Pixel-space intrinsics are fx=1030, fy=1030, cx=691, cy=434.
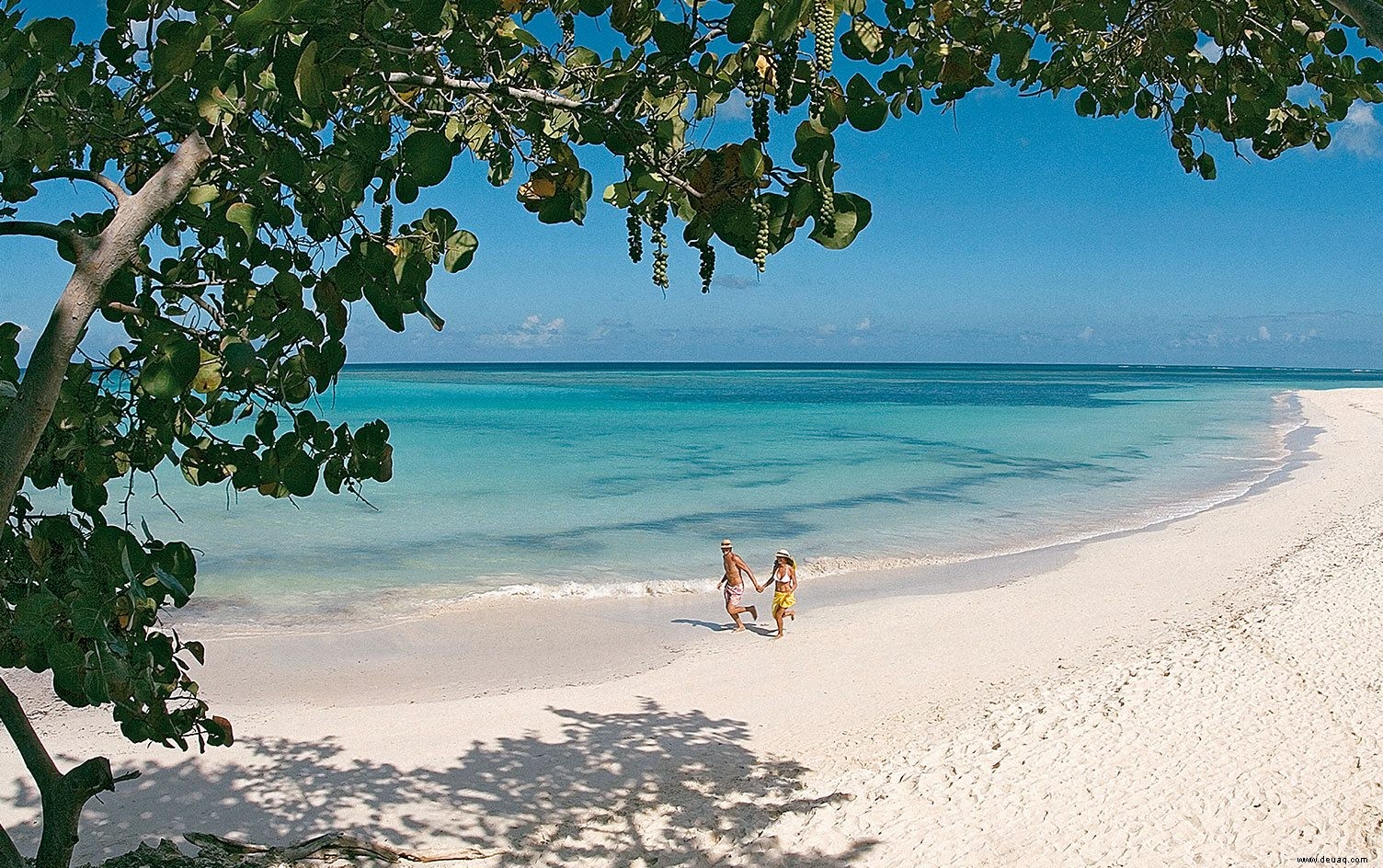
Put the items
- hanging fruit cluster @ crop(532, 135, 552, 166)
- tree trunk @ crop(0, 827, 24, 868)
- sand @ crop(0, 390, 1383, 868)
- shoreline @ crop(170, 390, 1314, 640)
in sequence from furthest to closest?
shoreline @ crop(170, 390, 1314, 640) → sand @ crop(0, 390, 1383, 868) → tree trunk @ crop(0, 827, 24, 868) → hanging fruit cluster @ crop(532, 135, 552, 166)

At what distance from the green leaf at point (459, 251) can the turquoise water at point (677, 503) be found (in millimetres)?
6734

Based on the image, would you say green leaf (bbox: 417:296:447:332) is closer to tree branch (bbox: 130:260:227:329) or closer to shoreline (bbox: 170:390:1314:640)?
tree branch (bbox: 130:260:227:329)

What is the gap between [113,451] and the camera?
3.23 m

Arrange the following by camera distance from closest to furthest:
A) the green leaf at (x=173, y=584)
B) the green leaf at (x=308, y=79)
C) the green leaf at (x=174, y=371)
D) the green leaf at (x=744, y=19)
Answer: the green leaf at (x=308, y=79)
the green leaf at (x=744, y=19)
the green leaf at (x=174, y=371)
the green leaf at (x=173, y=584)

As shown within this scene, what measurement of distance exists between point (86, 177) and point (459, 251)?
4.78 feet

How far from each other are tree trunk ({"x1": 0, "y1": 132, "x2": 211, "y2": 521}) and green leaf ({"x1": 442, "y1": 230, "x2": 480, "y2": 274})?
731 mm

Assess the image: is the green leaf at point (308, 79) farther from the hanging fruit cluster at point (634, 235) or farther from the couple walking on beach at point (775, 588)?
the couple walking on beach at point (775, 588)

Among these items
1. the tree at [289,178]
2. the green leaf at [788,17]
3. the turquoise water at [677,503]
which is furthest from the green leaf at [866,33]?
the turquoise water at [677,503]

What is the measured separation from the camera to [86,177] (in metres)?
2.83

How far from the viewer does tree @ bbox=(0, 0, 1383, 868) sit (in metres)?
Answer: 1.94

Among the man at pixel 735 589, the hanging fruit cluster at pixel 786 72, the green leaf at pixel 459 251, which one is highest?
the hanging fruit cluster at pixel 786 72

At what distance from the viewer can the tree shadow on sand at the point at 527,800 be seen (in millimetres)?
5824

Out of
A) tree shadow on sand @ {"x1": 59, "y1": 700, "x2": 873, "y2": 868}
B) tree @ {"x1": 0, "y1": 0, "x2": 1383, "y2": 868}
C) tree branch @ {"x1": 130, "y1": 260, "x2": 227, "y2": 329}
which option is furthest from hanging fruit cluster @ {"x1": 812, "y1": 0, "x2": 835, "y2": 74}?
tree shadow on sand @ {"x1": 59, "y1": 700, "x2": 873, "y2": 868}

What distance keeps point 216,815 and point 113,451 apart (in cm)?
432
